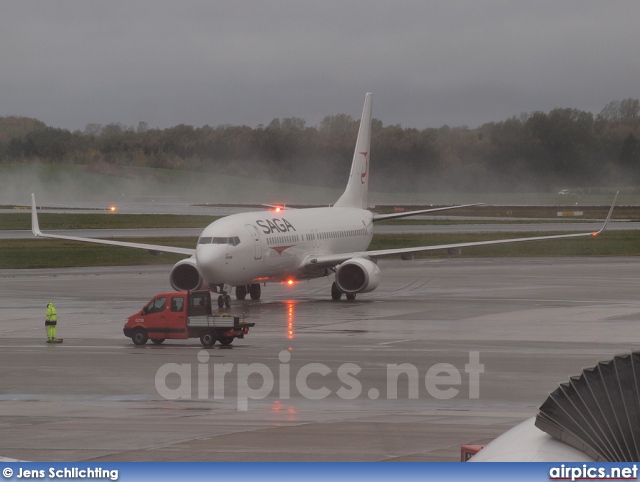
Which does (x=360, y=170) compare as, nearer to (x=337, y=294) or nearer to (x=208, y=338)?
(x=337, y=294)

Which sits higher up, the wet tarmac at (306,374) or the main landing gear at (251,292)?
the main landing gear at (251,292)

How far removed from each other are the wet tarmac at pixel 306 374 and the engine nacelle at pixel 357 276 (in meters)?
0.77

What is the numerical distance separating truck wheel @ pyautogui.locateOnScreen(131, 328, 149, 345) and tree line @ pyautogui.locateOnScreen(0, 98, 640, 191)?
280 ft

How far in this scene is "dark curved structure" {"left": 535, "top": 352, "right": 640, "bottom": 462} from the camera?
5742 mm

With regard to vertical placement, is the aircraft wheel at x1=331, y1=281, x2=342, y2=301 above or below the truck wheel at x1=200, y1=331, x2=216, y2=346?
above

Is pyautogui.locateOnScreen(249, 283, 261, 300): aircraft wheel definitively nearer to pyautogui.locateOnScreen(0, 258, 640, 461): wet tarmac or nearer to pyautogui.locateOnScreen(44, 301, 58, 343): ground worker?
pyautogui.locateOnScreen(0, 258, 640, 461): wet tarmac

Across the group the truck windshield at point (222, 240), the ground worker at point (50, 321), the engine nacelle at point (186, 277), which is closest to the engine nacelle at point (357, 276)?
the truck windshield at point (222, 240)

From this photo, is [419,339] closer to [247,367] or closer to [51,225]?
[247,367]

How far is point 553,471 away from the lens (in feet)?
18.1

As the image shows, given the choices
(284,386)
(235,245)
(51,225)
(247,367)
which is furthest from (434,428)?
(51,225)

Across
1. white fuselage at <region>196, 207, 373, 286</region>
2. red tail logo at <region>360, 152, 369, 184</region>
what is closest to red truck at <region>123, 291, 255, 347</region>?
white fuselage at <region>196, 207, 373, 286</region>

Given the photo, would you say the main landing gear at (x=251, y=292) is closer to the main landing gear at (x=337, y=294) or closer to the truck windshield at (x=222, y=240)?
the main landing gear at (x=337, y=294)

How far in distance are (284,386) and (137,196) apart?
4868 inches

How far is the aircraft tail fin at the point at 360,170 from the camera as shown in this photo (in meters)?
55.8
